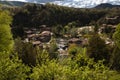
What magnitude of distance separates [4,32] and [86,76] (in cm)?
3190

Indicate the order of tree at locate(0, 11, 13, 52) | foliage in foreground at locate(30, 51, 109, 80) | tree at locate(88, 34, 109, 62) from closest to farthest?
foliage in foreground at locate(30, 51, 109, 80), tree at locate(0, 11, 13, 52), tree at locate(88, 34, 109, 62)

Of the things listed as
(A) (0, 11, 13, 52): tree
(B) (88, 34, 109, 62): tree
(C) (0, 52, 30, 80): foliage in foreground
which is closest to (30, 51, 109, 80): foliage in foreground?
(C) (0, 52, 30, 80): foliage in foreground

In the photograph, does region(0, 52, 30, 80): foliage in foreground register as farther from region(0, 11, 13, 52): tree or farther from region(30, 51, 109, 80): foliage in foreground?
region(0, 11, 13, 52): tree

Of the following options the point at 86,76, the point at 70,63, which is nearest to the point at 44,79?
the point at 70,63

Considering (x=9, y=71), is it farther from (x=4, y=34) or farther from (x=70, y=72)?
(x=4, y=34)

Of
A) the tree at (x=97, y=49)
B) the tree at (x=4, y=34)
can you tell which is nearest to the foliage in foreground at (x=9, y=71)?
the tree at (x=4, y=34)

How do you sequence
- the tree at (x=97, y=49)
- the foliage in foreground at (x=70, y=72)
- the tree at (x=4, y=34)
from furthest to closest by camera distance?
the tree at (x=97, y=49), the tree at (x=4, y=34), the foliage in foreground at (x=70, y=72)

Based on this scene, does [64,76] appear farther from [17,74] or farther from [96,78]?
[17,74]

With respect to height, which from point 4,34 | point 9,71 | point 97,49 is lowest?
point 97,49

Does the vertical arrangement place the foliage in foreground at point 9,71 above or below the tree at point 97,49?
above

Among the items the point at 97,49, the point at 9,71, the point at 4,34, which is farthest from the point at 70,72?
the point at 97,49

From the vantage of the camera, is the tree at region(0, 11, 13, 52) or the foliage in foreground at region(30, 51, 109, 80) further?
the tree at region(0, 11, 13, 52)

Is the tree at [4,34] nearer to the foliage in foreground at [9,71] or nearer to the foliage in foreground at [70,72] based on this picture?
the foliage in foreground at [9,71]

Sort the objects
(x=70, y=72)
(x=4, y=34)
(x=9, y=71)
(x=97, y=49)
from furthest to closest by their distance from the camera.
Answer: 1. (x=97, y=49)
2. (x=4, y=34)
3. (x=9, y=71)
4. (x=70, y=72)
